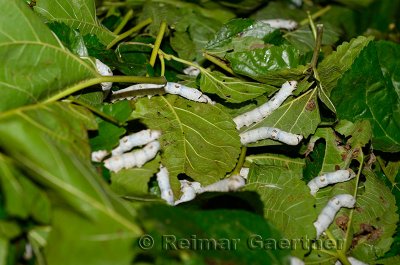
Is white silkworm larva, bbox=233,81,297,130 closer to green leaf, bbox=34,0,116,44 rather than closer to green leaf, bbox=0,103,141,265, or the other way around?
green leaf, bbox=34,0,116,44

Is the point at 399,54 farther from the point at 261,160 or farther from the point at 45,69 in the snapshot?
the point at 45,69

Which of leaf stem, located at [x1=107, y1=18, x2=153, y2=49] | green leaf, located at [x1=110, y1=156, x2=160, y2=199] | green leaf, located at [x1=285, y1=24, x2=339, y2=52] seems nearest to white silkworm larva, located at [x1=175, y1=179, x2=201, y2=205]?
green leaf, located at [x1=110, y1=156, x2=160, y2=199]

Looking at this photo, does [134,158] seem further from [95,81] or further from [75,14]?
[75,14]

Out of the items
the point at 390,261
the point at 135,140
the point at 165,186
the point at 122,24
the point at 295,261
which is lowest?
the point at 390,261

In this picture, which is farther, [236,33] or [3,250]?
[236,33]

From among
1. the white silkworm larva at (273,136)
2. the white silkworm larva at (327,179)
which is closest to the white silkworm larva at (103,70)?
the white silkworm larva at (273,136)

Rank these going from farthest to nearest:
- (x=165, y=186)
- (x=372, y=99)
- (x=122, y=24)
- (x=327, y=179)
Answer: (x=122, y=24)
(x=372, y=99)
(x=327, y=179)
(x=165, y=186)

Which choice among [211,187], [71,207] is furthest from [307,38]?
[71,207]

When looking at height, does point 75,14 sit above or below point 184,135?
above
